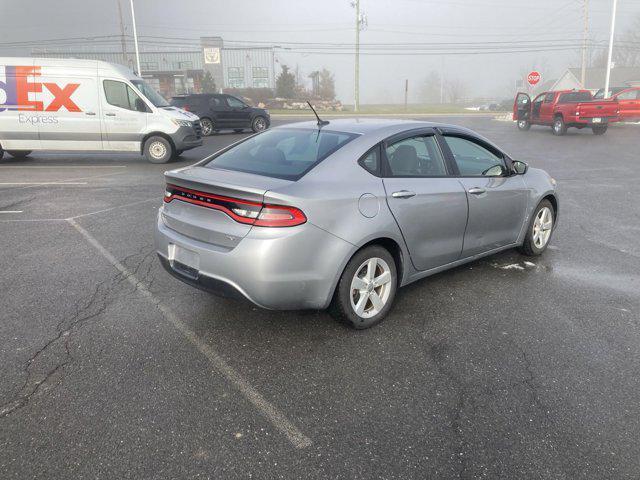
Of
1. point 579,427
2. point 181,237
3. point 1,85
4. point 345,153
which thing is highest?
point 1,85

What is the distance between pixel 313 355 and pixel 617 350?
6.91 ft

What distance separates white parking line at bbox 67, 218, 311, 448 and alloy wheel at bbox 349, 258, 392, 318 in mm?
1003

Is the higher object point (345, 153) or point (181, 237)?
point (345, 153)

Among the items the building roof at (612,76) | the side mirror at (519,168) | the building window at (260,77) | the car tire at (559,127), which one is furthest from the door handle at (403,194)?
the building roof at (612,76)

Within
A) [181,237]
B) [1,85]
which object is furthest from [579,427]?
[1,85]

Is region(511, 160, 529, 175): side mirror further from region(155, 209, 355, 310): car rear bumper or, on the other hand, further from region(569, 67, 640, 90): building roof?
region(569, 67, 640, 90): building roof

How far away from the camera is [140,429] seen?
264 cm

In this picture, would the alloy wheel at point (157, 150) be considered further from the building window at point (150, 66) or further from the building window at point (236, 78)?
the building window at point (150, 66)

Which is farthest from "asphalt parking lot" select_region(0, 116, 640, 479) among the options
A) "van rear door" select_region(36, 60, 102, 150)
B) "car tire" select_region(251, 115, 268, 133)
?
"car tire" select_region(251, 115, 268, 133)

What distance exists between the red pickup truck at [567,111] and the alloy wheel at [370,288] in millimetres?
19401

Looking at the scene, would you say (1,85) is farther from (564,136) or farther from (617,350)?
(564,136)

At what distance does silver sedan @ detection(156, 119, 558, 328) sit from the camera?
3.29 m

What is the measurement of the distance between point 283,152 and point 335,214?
0.90 metres

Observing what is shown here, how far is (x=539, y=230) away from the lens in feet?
18.1
